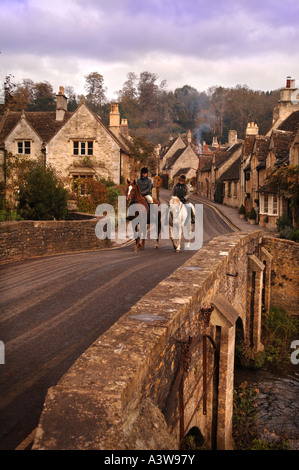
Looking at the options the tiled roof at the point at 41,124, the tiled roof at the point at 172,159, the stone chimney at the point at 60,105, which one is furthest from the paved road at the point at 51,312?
the tiled roof at the point at 172,159

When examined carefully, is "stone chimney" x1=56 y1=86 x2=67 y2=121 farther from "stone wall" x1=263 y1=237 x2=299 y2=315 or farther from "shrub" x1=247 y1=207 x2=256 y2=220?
"stone wall" x1=263 y1=237 x2=299 y2=315

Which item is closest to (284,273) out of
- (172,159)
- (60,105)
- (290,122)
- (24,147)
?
(290,122)

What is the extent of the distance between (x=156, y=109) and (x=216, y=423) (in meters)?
114

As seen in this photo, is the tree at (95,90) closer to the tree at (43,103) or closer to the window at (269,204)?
the tree at (43,103)

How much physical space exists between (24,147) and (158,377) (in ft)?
115

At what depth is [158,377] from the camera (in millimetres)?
4211

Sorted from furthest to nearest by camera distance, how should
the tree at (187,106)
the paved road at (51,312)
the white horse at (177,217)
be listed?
the tree at (187,106) → the white horse at (177,217) → the paved road at (51,312)

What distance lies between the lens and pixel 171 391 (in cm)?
468

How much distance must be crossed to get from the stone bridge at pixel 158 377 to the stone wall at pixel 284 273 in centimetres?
1155

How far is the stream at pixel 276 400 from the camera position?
10.8 metres

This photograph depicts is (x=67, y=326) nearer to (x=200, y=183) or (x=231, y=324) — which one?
(x=231, y=324)

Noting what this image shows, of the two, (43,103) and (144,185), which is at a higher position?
(43,103)

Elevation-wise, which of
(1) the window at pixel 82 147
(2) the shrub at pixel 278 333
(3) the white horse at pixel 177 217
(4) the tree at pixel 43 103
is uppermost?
(4) the tree at pixel 43 103

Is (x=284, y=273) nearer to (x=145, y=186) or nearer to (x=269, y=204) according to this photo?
(x=145, y=186)
